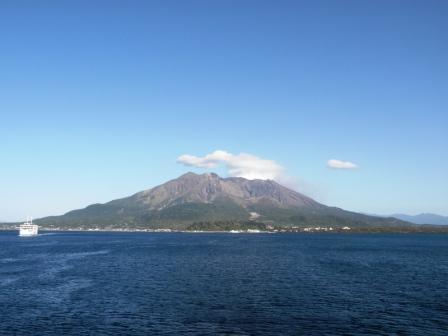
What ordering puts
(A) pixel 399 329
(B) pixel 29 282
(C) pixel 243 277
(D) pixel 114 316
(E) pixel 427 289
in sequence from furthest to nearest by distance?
(C) pixel 243 277, (B) pixel 29 282, (E) pixel 427 289, (D) pixel 114 316, (A) pixel 399 329

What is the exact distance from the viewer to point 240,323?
2445 inches

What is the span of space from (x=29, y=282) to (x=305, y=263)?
78114 millimetres

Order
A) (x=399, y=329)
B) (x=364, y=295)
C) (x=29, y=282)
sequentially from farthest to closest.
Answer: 1. (x=29, y=282)
2. (x=364, y=295)
3. (x=399, y=329)

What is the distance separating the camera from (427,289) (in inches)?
3575

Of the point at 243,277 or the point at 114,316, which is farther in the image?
the point at 243,277

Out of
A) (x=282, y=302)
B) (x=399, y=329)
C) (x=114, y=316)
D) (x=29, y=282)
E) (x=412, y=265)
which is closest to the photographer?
(x=399, y=329)

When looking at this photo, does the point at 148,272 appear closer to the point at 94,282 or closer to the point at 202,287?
the point at 94,282

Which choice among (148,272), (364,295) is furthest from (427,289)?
(148,272)

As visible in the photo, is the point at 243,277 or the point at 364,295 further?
the point at 243,277

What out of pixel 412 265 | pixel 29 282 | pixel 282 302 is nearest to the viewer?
pixel 282 302

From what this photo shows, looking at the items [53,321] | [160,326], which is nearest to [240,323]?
[160,326]

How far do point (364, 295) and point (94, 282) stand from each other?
55.6 metres

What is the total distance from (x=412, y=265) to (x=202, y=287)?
73.4 meters

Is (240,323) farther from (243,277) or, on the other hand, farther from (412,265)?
(412,265)
